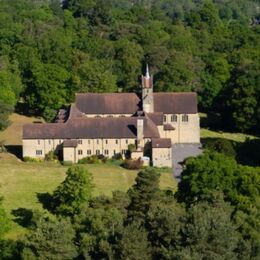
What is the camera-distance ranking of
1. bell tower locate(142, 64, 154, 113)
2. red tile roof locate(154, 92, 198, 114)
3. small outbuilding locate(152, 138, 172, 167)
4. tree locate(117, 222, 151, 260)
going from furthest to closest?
red tile roof locate(154, 92, 198, 114)
bell tower locate(142, 64, 154, 113)
small outbuilding locate(152, 138, 172, 167)
tree locate(117, 222, 151, 260)

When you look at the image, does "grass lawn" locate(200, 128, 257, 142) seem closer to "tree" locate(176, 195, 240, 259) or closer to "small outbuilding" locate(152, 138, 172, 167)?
"small outbuilding" locate(152, 138, 172, 167)

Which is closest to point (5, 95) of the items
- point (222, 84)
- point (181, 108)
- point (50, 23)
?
point (181, 108)

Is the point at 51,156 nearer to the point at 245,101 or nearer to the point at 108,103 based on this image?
the point at 108,103

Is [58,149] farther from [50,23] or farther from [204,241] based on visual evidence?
[50,23]

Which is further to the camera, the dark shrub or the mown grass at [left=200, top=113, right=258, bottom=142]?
the mown grass at [left=200, top=113, right=258, bottom=142]

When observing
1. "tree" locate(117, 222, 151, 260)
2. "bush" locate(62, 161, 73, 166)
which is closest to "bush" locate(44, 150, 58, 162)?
"bush" locate(62, 161, 73, 166)

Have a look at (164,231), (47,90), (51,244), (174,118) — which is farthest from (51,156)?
(164,231)
